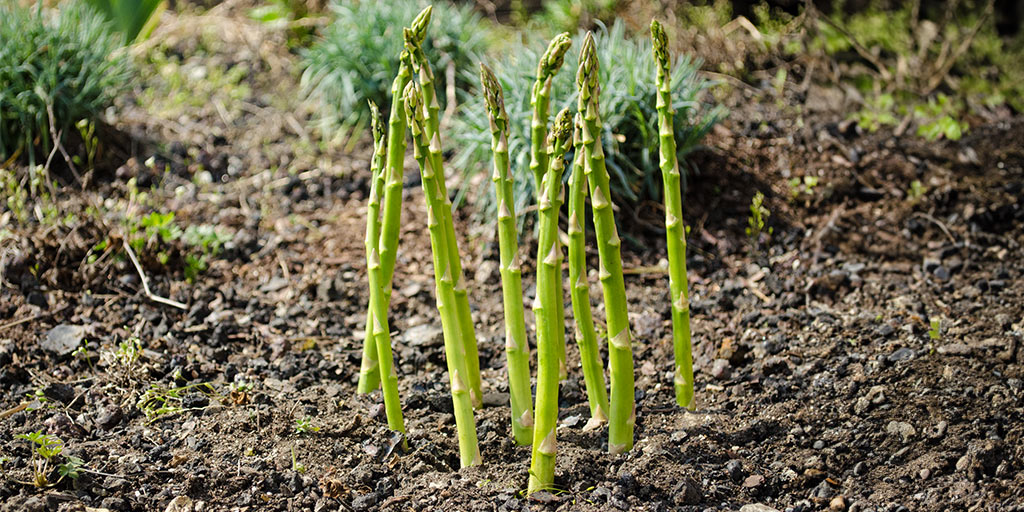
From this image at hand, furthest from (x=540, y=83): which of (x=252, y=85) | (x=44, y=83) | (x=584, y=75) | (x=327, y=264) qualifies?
(x=252, y=85)

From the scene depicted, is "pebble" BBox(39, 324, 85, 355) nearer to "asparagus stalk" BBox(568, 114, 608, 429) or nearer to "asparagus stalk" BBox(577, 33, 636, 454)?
"asparagus stalk" BBox(568, 114, 608, 429)

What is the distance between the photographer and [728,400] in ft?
10.8

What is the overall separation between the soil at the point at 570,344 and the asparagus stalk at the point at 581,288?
156 millimetres

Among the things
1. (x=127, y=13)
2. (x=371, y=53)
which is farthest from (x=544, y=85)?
(x=127, y=13)

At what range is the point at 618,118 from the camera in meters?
4.48

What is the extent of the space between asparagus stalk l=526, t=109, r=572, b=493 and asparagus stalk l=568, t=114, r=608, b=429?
49mm

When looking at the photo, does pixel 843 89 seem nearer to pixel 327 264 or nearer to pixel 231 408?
pixel 327 264

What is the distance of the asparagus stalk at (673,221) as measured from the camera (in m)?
2.77

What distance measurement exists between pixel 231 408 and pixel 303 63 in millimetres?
3571

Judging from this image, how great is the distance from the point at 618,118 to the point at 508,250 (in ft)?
6.45

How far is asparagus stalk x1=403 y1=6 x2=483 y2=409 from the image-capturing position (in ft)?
8.81

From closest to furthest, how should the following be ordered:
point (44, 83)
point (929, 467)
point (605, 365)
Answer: point (929, 467) < point (605, 365) < point (44, 83)

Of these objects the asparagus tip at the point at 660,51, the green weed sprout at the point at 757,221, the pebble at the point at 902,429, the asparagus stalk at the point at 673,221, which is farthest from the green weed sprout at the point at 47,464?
the green weed sprout at the point at 757,221

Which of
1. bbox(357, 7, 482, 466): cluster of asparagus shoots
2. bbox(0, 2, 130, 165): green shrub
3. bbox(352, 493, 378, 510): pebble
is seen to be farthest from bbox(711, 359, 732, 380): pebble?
bbox(0, 2, 130, 165): green shrub
